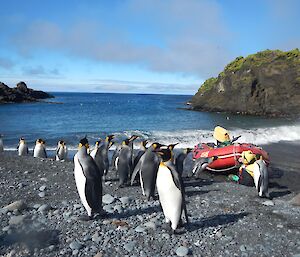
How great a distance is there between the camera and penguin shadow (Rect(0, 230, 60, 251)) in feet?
15.9

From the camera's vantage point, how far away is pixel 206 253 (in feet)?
15.6

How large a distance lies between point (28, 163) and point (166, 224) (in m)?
6.29

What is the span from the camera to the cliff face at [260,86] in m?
39.0

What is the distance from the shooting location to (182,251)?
473cm

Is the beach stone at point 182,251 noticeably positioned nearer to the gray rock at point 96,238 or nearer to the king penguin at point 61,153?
the gray rock at point 96,238

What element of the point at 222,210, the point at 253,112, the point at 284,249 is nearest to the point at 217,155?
the point at 222,210

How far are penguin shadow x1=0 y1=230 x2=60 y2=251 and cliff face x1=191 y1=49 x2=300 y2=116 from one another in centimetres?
3565

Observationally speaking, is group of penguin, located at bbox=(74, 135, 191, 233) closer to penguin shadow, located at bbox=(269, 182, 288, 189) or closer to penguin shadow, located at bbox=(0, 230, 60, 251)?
penguin shadow, located at bbox=(0, 230, 60, 251)

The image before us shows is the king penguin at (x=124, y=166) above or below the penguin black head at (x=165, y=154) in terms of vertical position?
A: below

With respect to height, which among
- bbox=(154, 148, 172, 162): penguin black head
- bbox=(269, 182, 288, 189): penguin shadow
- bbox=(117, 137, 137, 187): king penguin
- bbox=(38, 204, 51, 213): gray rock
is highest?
bbox=(154, 148, 172, 162): penguin black head

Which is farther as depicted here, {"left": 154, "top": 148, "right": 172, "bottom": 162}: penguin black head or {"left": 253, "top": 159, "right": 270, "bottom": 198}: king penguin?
{"left": 253, "top": 159, "right": 270, "bottom": 198}: king penguin

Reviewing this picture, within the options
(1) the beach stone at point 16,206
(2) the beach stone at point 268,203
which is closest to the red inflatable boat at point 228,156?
(2) the beach stone at point 268,203

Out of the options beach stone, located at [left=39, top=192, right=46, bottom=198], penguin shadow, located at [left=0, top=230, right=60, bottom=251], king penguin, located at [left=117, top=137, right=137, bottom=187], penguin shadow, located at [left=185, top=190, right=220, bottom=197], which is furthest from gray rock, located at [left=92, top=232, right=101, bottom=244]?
king penguin, located at [left=117, top=137, right=137, bottom=187]

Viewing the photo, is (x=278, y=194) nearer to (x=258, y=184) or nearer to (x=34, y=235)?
(x=258, y=184)
